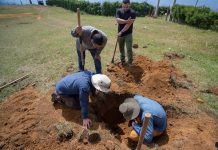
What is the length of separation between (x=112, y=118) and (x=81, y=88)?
176cm

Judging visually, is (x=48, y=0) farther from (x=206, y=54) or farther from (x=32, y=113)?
(x=32, y=113)

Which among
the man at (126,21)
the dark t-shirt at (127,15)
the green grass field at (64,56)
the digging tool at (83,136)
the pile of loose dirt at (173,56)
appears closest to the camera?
the digging tool at (83,136)

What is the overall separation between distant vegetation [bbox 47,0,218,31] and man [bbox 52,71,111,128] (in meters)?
4.32

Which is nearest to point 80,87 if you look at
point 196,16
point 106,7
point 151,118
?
point 151,118

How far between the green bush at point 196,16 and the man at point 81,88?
1232 cm

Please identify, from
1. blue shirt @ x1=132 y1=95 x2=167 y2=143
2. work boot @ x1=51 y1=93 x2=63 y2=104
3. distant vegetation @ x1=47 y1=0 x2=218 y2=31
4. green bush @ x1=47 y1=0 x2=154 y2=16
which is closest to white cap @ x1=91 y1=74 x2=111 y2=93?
blue shirt @ x1=132 y1=95 x2=167 y2=143

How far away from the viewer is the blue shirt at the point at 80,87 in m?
3.70

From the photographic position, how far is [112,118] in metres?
5.16

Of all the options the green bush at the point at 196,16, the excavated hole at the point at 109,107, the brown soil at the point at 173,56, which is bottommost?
the excavated hole at the point at 109,107

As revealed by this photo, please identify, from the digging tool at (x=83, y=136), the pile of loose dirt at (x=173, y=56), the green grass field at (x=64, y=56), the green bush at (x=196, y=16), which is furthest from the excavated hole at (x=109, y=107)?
the green bush at (x=196, y=16)

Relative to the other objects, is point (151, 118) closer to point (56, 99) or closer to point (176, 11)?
point (56, 99)

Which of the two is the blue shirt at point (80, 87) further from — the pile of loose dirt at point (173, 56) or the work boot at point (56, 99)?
the pile of loose dirt at point (173, 56)

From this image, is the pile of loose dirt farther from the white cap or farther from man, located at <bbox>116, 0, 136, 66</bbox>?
the white cap

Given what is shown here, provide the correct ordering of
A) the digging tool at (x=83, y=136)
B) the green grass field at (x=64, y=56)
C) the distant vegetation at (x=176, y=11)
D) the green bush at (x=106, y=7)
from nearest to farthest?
the digging tool at (x=83, y=136)
the green grass field at (x=64, y=56)
the distant vegetation at (x=176, y=11)
the green bush at (x=106, y=7)
